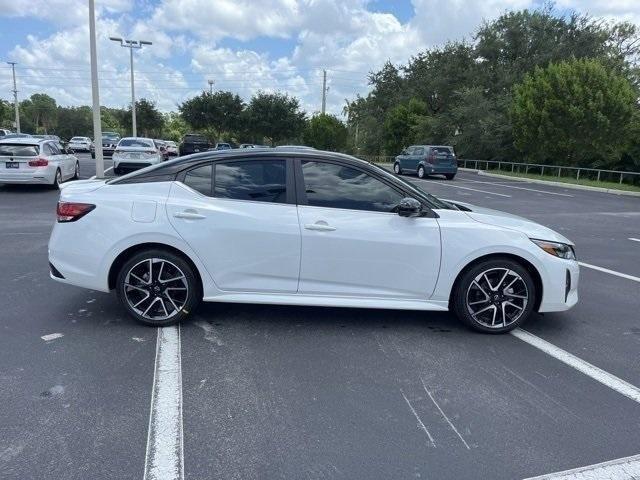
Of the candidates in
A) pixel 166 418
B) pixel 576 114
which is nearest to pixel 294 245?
pixel 166 418

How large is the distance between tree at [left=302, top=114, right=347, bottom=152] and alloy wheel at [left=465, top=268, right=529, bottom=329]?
40.6m

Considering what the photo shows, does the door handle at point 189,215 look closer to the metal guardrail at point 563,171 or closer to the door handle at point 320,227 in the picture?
the door handle at point 320,227

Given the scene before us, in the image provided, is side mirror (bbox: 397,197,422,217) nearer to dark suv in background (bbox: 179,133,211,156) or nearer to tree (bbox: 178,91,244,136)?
dark suv in background (bbox: 179,133,211,156)

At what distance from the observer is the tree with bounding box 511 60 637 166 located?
81.6 ft

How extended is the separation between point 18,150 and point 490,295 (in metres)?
13.2

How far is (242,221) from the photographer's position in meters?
4.36

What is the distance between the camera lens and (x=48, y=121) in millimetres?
104062

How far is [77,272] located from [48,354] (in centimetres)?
84

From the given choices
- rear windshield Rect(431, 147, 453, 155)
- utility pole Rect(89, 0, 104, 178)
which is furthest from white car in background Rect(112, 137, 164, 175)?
rear windshield Rect(431, 147, 453, 155)

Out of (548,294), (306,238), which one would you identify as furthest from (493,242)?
(306,238)

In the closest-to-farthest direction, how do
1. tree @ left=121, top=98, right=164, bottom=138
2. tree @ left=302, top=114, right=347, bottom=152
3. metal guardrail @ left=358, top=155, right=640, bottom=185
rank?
metal guardrail @ left=358, top=155, right=640, bottom=185 < tree @ left=302, top=114, right=347, bottom=152 < tree @ left=121, top=98, right=164, bottom=138

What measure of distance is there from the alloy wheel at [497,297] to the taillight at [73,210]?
11.4 ft

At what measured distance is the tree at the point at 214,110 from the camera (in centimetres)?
5250

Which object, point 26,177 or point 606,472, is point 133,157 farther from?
point 606,472
